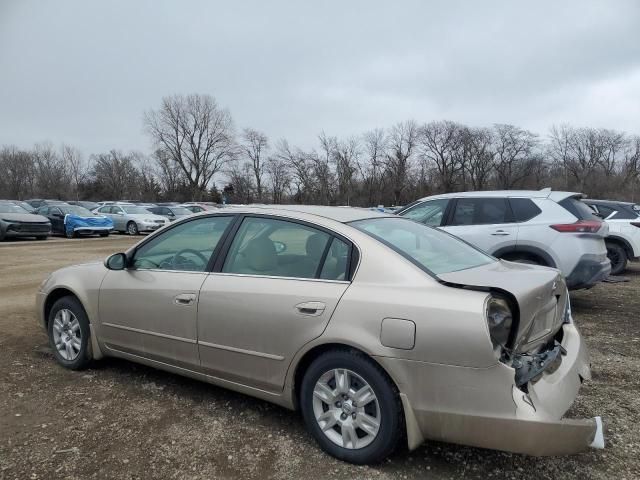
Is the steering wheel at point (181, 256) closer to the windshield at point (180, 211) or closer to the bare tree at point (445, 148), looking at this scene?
the windshield at point (180, 211)

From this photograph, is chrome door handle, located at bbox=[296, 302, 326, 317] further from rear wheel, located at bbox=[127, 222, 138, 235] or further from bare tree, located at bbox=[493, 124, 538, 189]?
bare tree, located at bbox=[493, 124, 538, 189]

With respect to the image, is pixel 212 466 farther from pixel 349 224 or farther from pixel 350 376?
pixel 349 224

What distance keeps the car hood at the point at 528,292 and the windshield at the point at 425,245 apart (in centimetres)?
13

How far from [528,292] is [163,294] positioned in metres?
2.50

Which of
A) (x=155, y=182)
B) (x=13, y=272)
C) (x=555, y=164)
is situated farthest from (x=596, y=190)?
(x=13, y=272)

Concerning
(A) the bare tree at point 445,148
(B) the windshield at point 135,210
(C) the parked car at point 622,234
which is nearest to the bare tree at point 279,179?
(A) the bare tree at point 445,148

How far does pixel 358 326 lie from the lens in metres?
2.69

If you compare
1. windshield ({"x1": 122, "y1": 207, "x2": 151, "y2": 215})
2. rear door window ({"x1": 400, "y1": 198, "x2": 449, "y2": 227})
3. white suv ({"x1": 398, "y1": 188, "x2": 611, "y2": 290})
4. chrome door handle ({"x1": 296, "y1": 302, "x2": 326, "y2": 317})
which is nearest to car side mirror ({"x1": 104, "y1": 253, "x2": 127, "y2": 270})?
chrome door handle ({"x1": 296, "y1": 302, "x2": 326, "y2": 317})

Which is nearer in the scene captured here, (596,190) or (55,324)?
(55,324)

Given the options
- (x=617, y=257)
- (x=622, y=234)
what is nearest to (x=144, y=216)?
(x=617, y=257)

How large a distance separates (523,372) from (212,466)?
1.85 metres

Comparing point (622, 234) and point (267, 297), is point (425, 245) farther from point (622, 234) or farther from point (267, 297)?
point (622, 234)

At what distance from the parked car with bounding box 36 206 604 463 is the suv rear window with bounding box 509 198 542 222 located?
324 cm

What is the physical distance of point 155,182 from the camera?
81625mm
